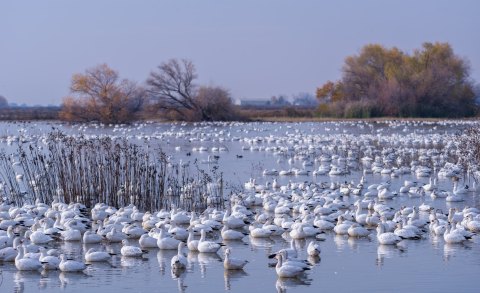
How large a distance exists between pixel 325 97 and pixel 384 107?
13.4 m

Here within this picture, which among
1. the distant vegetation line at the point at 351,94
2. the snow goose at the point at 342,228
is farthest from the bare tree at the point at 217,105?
the snow goose at the point at 342,228

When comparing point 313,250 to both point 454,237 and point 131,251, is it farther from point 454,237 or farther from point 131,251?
point 131,251

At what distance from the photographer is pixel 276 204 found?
755 inches

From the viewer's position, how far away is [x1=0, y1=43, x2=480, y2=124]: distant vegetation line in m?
67.6

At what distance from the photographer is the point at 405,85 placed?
72.4 meters

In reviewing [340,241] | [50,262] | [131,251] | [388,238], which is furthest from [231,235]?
[50,262]

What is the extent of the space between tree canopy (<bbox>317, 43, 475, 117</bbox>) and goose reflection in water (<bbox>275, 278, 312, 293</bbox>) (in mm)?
59479

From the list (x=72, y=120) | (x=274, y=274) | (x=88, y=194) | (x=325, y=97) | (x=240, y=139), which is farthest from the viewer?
(x=325, y=97)

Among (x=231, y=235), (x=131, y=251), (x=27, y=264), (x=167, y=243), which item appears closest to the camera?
(x=27, y=264)

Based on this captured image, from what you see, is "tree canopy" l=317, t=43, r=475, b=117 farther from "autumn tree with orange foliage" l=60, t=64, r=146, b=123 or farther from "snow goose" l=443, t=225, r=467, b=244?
"snow goose" l=443, t=225, r=467, b=244

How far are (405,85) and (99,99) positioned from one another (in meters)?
24.8

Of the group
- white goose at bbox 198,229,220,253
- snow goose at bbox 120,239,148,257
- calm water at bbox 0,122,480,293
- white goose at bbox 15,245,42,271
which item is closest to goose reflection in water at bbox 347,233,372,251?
calm water at bbox 0,122,480,293

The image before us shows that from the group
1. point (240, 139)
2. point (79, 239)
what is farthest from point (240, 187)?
point (240, 139)

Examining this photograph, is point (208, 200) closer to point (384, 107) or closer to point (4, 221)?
point (4, 221)
